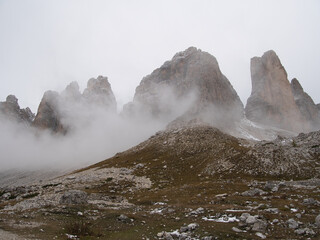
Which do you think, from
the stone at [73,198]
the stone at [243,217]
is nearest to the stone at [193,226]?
the stone at [243,217]

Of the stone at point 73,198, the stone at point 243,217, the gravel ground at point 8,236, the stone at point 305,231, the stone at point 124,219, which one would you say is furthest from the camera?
the stone at point 73,198

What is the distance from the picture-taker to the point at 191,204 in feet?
120

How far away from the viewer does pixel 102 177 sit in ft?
240

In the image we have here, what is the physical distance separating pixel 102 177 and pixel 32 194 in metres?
20.3

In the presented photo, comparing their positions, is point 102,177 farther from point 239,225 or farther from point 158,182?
point 239,225

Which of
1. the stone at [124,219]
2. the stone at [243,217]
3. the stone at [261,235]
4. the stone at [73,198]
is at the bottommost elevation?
the stone at [261,235]

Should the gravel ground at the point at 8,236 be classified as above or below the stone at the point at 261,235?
above

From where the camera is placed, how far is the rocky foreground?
22.5 m

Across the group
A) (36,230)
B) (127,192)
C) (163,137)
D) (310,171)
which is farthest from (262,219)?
(163,137)

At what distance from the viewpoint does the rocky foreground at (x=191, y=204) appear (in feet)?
73.7

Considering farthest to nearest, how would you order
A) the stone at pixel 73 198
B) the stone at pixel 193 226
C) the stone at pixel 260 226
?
the stone at pixel 73 198, the stone at pixel 193 226, the stone at pixel 260 226

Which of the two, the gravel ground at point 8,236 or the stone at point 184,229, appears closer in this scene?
the gravel ground at point 8,236

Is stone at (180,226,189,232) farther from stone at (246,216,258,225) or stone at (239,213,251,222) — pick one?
stone at (246,216,258,225)

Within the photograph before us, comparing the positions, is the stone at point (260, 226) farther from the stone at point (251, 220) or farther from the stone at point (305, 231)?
the stone at point (305, 231)
